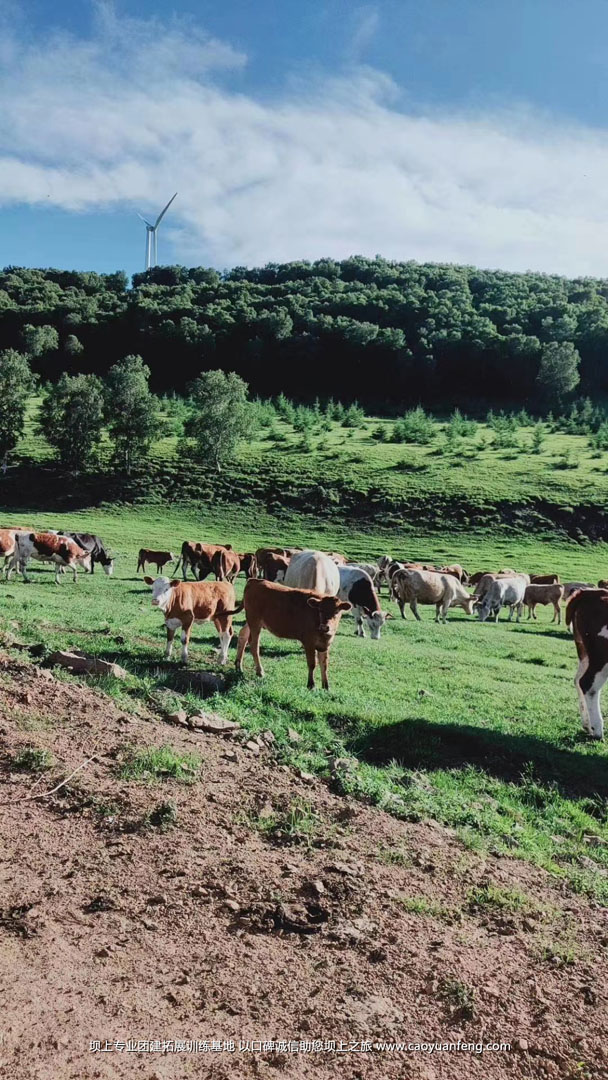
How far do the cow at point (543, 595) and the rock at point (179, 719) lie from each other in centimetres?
2213

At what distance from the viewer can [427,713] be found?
9.81 m

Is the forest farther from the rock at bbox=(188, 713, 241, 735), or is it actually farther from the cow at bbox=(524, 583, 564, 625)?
the rock at bbox=(188, 713, 241, 735)

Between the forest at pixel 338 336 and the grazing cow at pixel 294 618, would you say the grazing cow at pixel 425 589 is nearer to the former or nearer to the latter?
the grazing cow at pixel 294 618

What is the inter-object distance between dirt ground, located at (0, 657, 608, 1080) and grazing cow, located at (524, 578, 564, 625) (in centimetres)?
2276

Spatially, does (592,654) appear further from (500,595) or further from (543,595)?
(543,595)

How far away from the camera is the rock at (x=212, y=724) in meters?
7.69

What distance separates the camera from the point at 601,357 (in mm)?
94250

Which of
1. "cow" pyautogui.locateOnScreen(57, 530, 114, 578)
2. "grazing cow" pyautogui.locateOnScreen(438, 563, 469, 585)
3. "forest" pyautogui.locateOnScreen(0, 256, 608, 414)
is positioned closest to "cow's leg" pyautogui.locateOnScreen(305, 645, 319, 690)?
"grazing cow" pyautogui.locateOnScreen(438, 563, 469, 585)

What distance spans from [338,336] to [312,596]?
9337 centimetres

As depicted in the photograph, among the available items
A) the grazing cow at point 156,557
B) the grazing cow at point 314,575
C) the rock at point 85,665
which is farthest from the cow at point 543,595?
the rock at point 85,665

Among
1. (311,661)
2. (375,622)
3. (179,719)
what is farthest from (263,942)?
(375,622)

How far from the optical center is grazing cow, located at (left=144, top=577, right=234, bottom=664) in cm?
1120

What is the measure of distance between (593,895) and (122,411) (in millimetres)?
53630

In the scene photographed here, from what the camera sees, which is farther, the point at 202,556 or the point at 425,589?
the point at 202,556
